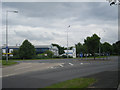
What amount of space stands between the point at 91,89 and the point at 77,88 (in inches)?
25.4

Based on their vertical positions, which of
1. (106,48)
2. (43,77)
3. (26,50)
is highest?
(106,48)

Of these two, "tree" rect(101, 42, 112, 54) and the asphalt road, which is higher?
"tree" rect(101, 42, 112, 54)

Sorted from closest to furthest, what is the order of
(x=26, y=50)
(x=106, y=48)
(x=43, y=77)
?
(x=43, y=77) → (x=26, y=50) → (x=106, y=48)

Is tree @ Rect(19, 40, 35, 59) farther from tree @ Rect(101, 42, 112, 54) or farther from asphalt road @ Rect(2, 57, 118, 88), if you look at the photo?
asphalt road @ Rect(2, 57, 118, 88)

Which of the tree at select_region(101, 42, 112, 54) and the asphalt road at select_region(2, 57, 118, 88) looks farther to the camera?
the tree at select_region(101, 42, 112, 54)

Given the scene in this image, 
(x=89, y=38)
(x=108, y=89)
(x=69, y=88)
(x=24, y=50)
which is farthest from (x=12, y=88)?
(x=24, y=50)

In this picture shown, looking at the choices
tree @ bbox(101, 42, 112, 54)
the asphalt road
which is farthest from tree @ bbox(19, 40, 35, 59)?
the asphalt road

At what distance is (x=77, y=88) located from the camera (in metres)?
8.59

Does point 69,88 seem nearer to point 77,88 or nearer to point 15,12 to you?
point 77,88

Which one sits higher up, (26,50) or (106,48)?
(106,48)

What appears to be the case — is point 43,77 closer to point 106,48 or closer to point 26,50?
point 26,50

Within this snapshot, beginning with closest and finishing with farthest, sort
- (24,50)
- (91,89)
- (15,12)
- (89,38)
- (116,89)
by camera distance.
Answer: (91,89) < (116,89) < (15,12) < (89,38) < (24,50)

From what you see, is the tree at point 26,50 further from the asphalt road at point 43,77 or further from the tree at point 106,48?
the asphalt road at point 43,77

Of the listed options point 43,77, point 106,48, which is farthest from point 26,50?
point 43,77
